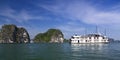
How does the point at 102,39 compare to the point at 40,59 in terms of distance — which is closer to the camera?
the point at 40,59

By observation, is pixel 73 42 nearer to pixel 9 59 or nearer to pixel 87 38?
pixel 87 38

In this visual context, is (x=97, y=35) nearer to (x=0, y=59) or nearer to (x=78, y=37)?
(x=78, y=37)

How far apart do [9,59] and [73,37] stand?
445ft

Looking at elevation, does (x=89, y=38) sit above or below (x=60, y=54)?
above

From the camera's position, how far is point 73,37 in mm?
174500

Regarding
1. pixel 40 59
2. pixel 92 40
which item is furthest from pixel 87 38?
pixel 40 59

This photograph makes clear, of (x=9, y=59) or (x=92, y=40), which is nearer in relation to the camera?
(x=9, y=59)

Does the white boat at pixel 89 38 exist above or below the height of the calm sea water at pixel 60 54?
above

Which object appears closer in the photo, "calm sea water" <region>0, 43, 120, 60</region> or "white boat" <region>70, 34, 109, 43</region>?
"calm sea water" <region>0, 43, 120, 60</region>

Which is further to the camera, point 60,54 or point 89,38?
point 89,38

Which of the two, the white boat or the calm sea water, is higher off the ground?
the white boat

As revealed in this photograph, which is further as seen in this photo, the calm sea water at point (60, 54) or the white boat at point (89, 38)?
the white boat at point (89, 38)

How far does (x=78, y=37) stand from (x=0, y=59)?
13584 centimetres

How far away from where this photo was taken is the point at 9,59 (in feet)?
133
